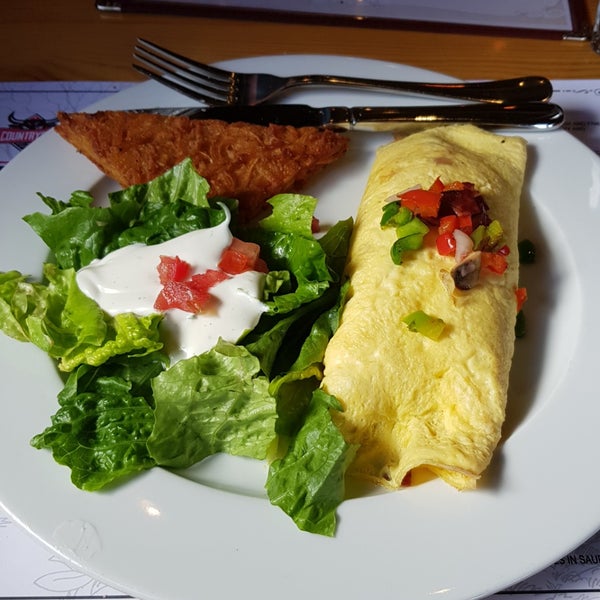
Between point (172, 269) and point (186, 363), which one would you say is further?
point (172, 269)

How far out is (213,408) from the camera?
2.17m

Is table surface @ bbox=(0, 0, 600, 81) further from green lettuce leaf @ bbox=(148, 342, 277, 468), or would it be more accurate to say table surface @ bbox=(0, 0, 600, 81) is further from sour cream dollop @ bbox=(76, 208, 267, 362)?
green lettuce leaf @ bbox=(148, 342, 277, 468)

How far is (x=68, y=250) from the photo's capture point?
104 inches

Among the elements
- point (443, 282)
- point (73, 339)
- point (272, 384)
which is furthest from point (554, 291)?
point (73, 339)

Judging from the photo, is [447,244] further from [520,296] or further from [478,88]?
[478,88]

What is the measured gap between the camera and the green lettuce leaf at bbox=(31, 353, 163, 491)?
206 cm

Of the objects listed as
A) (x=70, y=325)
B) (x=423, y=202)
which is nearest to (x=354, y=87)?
(x=423, y=202)

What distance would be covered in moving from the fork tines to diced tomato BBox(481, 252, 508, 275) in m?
1.64

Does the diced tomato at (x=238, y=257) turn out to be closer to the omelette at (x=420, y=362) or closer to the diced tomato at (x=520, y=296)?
the omelette at (x=420, y=362)

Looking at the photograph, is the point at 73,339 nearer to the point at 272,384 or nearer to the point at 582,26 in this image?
the point at 272,384

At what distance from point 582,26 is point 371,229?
2528mm

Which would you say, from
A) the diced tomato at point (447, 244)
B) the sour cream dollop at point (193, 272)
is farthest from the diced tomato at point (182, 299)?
the diced tomato at point (447, 244)

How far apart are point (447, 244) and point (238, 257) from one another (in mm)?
708

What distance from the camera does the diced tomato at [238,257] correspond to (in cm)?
241
